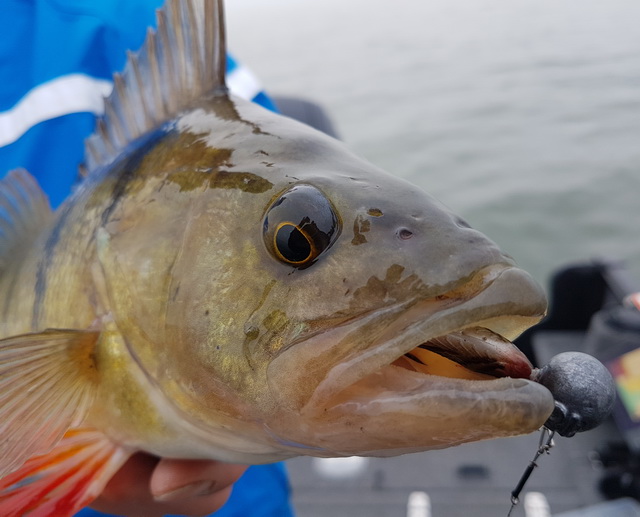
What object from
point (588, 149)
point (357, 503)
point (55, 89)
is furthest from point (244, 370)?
point (588, 149)

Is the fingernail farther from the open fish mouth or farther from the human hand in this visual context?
the open fish mouth

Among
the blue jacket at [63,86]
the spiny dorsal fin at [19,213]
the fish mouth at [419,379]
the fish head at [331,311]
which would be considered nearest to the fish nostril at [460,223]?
the fish head at [331,311]

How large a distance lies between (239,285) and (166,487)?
2.05ft

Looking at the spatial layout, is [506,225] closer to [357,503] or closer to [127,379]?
[357,503]

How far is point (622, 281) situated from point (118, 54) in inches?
150

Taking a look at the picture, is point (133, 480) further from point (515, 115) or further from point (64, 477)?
point (515, 115)

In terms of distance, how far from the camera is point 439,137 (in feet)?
39.1

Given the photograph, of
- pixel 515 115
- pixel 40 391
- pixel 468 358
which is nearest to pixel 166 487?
pixel 40 391

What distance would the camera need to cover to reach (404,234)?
Answer: 1033 mm

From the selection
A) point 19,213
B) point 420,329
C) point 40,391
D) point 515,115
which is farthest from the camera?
point 515,115

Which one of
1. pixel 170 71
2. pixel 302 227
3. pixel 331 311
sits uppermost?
pixel 170 71

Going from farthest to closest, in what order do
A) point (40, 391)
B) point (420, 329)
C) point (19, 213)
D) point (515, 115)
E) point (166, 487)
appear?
point (515, 115) < point (19, 213) < point (166, 487) < point (40, 391) < point (420, 329)

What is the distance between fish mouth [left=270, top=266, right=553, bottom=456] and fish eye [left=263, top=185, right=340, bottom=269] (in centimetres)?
16

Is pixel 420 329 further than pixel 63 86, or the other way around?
pixel 63 86
